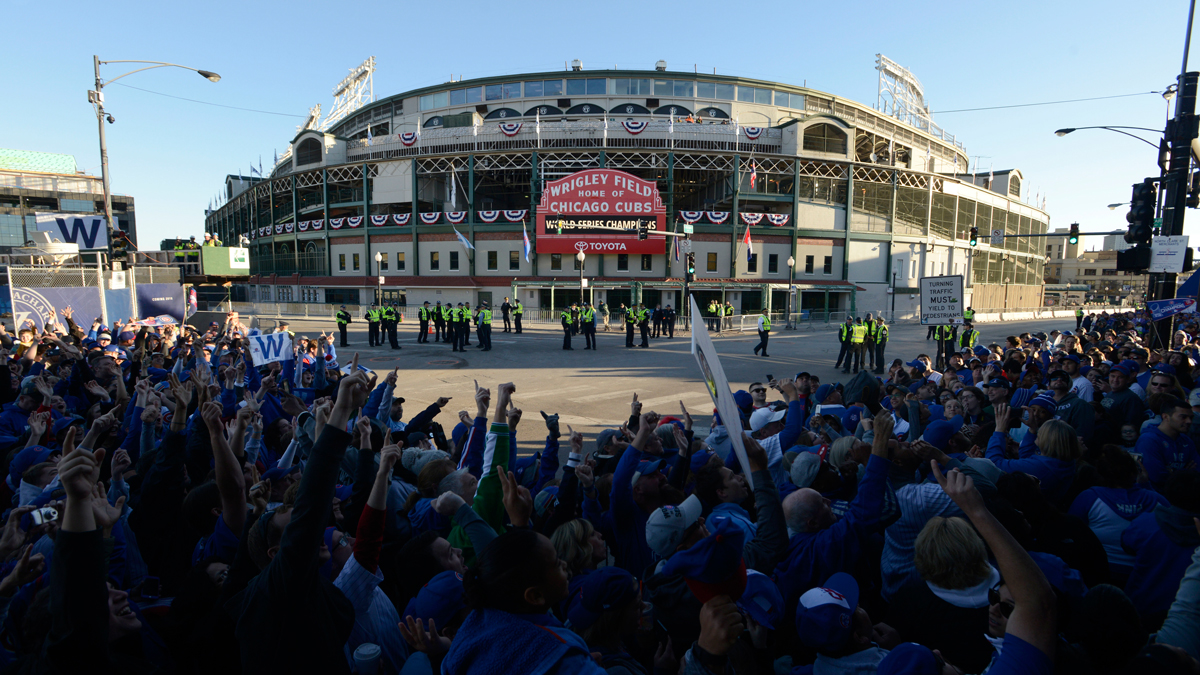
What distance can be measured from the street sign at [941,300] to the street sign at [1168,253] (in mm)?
3260

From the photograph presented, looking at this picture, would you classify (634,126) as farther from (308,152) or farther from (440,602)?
(440,602)

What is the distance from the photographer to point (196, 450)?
4172 millimetres

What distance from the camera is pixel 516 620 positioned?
1758 mm

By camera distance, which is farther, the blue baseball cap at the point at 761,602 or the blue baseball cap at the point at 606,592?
the blue baseball cap at the point at 761,602

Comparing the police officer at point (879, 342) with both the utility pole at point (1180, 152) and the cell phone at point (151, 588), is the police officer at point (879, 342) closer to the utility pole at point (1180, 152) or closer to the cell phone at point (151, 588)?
the utility pole at point (1180, 152)

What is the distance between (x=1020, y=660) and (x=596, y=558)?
1.88m

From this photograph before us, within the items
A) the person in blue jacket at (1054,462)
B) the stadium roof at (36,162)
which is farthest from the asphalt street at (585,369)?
the stadium roof at (36,162)

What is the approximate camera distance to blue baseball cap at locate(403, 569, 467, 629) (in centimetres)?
247

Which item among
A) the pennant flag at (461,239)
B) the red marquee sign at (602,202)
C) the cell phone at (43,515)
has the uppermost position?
the red marquee sign at (602,202)

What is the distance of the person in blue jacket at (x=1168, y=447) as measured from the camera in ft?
14.5

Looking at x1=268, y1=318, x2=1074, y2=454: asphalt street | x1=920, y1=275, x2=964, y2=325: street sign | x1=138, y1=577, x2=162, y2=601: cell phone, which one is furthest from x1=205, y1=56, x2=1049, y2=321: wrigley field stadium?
x1=138, y1=577, x2=162, y2=601: cell phone

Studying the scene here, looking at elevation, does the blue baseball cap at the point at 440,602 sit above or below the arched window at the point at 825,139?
below

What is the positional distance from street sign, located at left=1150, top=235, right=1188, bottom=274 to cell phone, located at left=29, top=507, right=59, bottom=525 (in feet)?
50.8

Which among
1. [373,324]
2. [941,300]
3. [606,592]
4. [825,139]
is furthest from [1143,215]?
[825,139]
